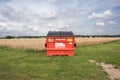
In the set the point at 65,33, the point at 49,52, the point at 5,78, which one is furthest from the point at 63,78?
the point at 65,33

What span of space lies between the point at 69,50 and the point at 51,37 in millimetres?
1666

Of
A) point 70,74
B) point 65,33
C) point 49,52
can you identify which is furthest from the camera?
point 65,33

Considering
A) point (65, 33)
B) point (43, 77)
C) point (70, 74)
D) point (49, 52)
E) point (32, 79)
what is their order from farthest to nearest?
point (65, 33) → point (49, 52) → point (70, 74) → point (43, 77) → point (32, 79)

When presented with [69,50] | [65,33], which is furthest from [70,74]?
[65,33]

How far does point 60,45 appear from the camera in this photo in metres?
17.1

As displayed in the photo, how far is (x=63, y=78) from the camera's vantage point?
8.66m

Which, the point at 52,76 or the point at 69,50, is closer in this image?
the point at 52,76

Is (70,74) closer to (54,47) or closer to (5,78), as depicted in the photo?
(5,78)

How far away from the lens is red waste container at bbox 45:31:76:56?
17.0 m

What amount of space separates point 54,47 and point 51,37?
0.78 m

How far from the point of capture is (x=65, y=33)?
18.2m

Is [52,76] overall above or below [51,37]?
below

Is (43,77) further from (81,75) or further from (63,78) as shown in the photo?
(81,75)

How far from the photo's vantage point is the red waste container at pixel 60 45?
669 inches
